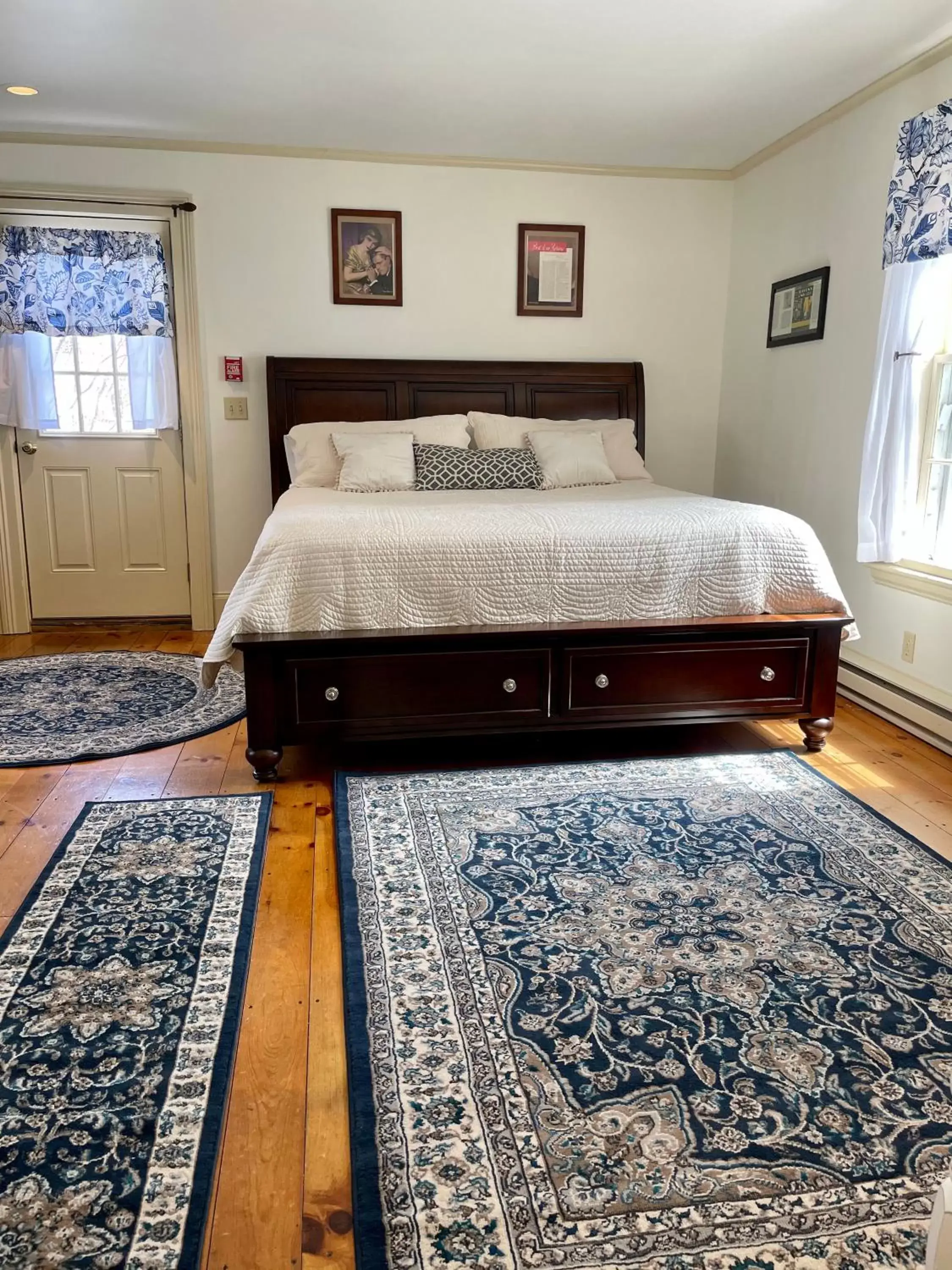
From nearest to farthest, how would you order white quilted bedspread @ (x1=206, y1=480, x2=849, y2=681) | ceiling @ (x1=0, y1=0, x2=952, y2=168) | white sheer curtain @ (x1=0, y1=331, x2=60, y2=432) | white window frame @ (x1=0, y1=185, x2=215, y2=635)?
1. white quilted bedspread @ (x1=206, y1=480, x2=849, y2=681)
2. ceiling @ (x1=0, y1=0, x2=952, y2=168)
3. white window frame @ (x1=0, y1=185, x2=215, y2=635)
4. white sheer curtain @ (x1=0, y1=331, x2=60, y2=432)

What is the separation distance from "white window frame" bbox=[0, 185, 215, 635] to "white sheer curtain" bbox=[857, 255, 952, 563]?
3.20m

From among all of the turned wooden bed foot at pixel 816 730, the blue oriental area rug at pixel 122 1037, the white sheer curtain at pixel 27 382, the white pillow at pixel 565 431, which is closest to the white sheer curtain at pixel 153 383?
the white sheer curtain at pixel 27 382

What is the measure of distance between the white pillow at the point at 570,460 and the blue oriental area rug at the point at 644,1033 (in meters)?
1.91

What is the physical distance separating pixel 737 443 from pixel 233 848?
3612mm

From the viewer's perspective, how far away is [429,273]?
15.2ft

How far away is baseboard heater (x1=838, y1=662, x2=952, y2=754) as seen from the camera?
3.14 metres

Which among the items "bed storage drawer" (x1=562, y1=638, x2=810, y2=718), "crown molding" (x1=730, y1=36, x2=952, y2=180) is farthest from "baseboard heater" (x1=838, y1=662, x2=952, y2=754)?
"crown molding" (x1=730, y1=36, x2=952, y2=180)

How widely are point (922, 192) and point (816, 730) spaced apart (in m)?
1.86

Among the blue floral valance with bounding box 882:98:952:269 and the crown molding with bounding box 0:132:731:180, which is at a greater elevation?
the crown molding with bounding box 0:132:731:180

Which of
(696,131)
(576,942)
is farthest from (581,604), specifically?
(696,131)

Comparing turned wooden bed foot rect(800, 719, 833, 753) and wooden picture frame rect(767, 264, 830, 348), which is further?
wooden picture frame rect(767, 264, 830, 348)

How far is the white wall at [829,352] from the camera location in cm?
341

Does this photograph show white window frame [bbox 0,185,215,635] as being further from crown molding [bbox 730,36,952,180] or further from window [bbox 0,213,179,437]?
crown molding [bbox 730,36,952,180]

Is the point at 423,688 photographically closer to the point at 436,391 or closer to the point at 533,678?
the point at 533,678
